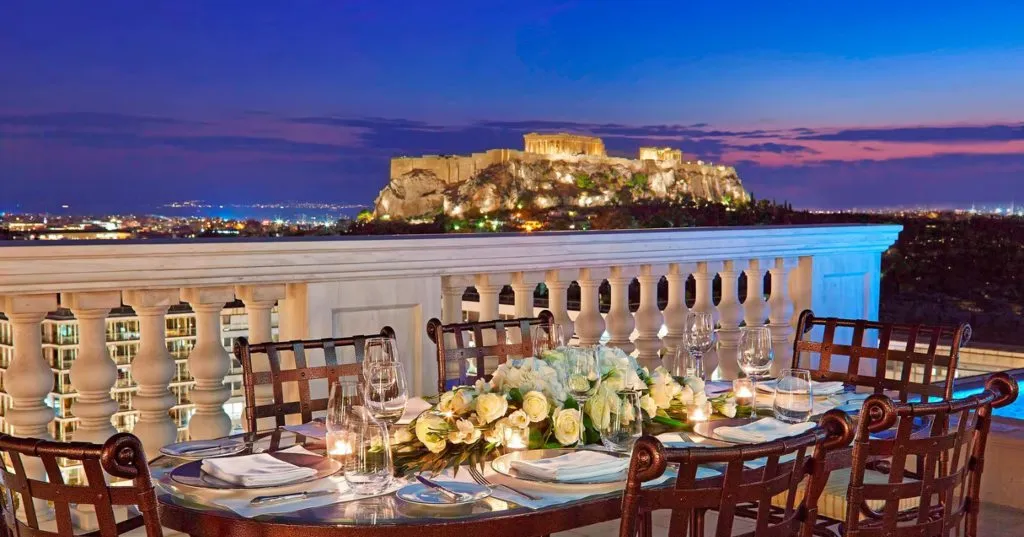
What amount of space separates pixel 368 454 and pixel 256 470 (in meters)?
0.41

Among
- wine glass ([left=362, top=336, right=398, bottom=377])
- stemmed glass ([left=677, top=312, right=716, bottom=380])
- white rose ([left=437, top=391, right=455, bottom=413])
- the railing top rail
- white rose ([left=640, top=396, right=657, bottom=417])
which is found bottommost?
white rose ([left=640, top=396, right=657, bottom=417])

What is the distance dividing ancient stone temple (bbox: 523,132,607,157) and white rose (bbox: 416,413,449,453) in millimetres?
60031

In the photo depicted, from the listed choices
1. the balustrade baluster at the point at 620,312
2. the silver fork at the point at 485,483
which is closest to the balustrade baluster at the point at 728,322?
the balustrade baluster at the point at 620,312

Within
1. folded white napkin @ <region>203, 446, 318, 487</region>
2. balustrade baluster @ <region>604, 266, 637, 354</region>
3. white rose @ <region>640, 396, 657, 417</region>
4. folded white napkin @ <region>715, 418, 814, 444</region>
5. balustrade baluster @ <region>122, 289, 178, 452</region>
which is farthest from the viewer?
balustrade baluster @ <region>604, 266, 637, 354</region>

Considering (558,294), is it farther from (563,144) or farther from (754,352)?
(563,144)

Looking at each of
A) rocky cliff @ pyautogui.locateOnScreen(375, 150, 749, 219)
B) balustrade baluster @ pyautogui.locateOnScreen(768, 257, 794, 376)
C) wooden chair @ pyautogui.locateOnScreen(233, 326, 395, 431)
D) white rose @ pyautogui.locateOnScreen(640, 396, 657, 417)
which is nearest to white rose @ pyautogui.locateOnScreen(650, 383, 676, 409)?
white rose @ pyautogui.locateOnScreen(640, 396, 657, 417)

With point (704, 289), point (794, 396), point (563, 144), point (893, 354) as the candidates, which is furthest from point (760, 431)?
point (563, 144)

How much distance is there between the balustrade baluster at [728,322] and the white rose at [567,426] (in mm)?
3209

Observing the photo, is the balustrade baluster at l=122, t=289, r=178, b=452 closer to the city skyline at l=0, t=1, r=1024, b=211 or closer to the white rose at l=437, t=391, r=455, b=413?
the white rose at l=437, t=391, r=455, b=413

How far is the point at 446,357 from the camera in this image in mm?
3754

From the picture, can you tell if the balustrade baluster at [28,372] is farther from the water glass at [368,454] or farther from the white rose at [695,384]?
the white rose at [695,384]

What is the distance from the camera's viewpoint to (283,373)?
325 centimetres

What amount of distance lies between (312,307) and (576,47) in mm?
35604

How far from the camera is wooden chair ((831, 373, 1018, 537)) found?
211 cm
